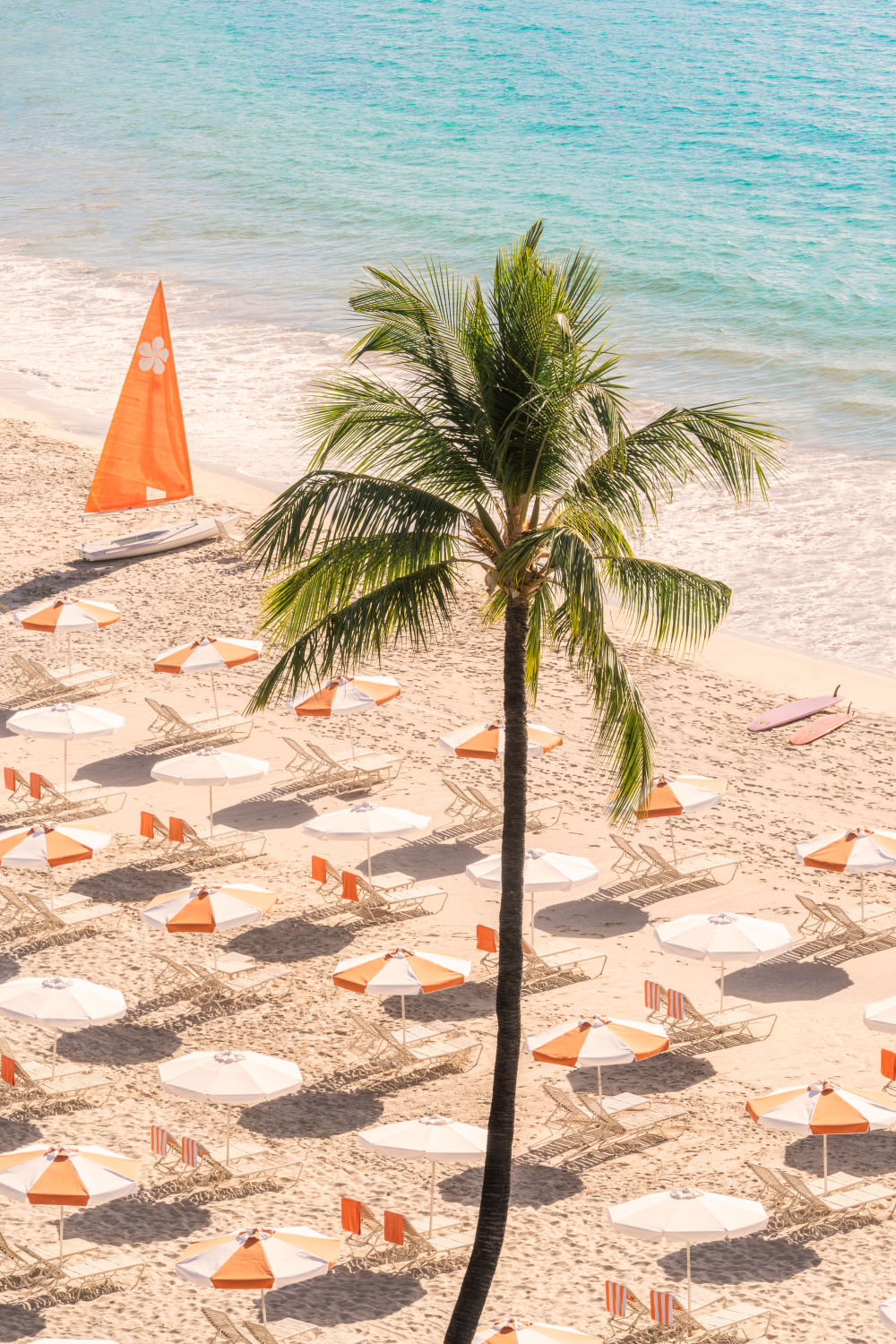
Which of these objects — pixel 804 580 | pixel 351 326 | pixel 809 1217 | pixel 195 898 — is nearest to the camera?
pixel 809 1217

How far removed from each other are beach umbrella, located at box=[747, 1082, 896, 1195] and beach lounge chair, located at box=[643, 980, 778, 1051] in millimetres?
2314

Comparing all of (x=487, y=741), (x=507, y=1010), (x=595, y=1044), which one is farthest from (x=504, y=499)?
(x=487, y=741)

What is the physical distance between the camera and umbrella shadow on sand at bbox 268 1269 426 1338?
13680mm

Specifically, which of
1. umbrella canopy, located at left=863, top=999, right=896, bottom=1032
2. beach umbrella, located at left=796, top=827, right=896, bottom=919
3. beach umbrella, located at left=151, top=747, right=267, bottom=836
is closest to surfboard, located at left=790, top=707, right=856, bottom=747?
beach umbrella, located at left=796, top=827, right=896, bottom=919

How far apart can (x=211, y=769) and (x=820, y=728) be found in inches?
352

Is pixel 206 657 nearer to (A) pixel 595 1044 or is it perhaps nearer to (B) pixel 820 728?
(B) pixel 820 728

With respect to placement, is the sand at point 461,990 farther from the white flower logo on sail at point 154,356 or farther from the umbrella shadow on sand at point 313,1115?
the white flower logo on sail at point 154,356

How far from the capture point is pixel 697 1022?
58.4 feet

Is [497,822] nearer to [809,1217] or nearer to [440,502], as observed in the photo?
[809,1217]

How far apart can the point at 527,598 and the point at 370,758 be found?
38.6 feet

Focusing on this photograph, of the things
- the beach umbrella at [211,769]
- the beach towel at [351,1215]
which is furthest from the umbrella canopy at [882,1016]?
the beach umbrella at [211,769]

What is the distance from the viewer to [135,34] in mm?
118000

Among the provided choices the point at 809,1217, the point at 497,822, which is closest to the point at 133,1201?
the point at 809,1217

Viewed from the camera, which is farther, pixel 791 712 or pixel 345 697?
pixel 791 712
